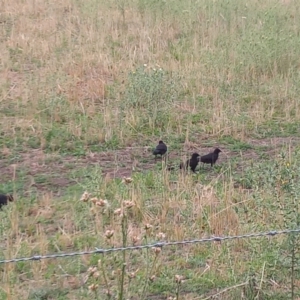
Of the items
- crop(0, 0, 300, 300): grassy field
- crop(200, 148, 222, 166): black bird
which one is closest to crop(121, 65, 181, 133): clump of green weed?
crop(0, 0, 300, 300): grassy field

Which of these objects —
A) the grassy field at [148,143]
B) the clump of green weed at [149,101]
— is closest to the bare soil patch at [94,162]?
the grassy field at [148,143]

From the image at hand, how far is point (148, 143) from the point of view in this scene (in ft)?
28.4

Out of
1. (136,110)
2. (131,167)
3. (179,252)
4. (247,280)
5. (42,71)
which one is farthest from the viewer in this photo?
(42,71)

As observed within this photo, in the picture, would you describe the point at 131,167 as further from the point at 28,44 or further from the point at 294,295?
the point at 28,44

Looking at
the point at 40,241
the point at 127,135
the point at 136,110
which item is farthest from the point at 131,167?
the point at 40,241

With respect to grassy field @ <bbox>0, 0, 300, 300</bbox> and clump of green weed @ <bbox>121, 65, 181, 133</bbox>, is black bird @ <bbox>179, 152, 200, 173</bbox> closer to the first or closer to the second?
grassy field @ <bbox>0, 0, 300, 300</bbox>

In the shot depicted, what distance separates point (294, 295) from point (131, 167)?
10.3ft

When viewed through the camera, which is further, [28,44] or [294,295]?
[28,44]

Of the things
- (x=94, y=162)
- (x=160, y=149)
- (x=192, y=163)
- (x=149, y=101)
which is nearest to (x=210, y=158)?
(x=192, y=163)

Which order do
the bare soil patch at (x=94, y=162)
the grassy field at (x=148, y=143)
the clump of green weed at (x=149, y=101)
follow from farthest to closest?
the clump of green weed at (x=149, y=101) → the bare soil patch at (x=94, y=162) → the grassy field at (x=148, y=143)

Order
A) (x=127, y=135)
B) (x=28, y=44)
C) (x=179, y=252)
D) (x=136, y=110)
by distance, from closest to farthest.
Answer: (x=179, y=252), (x=127, y=135), (x=136, y=110), (x=28, y=44)

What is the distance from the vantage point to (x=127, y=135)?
8.70 meters

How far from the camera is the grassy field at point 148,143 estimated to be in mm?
5301

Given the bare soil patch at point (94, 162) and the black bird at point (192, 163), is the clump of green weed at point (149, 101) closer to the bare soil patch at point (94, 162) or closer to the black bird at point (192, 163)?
the bare soil patch at point (94, 162)
